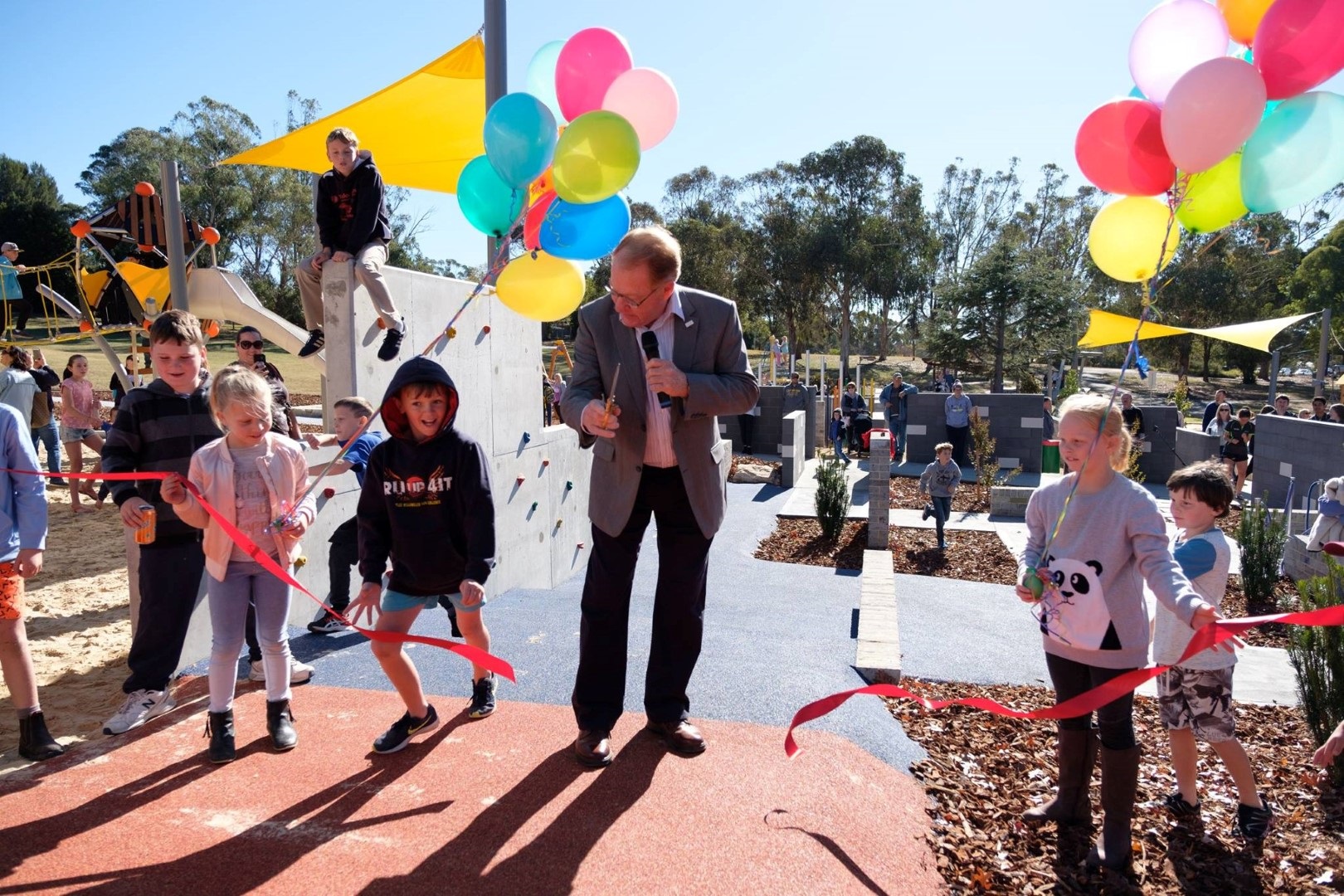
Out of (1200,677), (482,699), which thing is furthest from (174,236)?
(1200,677)

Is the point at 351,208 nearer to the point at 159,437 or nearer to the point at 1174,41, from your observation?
the point at 159,437

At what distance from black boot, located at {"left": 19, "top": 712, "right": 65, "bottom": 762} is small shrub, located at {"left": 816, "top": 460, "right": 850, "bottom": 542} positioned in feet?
30.3

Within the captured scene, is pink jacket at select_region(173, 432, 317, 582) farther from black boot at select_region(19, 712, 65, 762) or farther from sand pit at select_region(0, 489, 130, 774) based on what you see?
sand pit at select_region(0, 489, 130, 774)

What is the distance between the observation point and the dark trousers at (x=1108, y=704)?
2.70m

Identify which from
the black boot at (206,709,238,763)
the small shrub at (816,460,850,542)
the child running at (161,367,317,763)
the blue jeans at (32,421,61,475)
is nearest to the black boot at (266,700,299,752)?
the child running at (161,367,317,763)

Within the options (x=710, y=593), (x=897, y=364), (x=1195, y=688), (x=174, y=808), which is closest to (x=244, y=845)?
(x=174, y=808)

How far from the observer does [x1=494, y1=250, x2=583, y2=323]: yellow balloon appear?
3912mm

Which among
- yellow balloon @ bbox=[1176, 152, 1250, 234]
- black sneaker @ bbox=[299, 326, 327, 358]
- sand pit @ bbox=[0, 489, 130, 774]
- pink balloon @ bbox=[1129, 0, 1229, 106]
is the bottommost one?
sand pit @ bbox=[0, 489, 130, 774]

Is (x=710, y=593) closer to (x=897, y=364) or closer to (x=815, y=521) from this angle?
(x=815, y=521)

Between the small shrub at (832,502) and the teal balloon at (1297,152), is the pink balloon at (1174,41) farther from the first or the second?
the small shrub at (832,502)

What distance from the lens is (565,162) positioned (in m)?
3.32

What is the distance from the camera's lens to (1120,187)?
3.11m

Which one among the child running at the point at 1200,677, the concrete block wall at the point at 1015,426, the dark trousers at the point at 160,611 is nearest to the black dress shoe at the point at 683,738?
the child running at the point at 1200,677

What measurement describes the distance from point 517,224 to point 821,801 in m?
2.79
